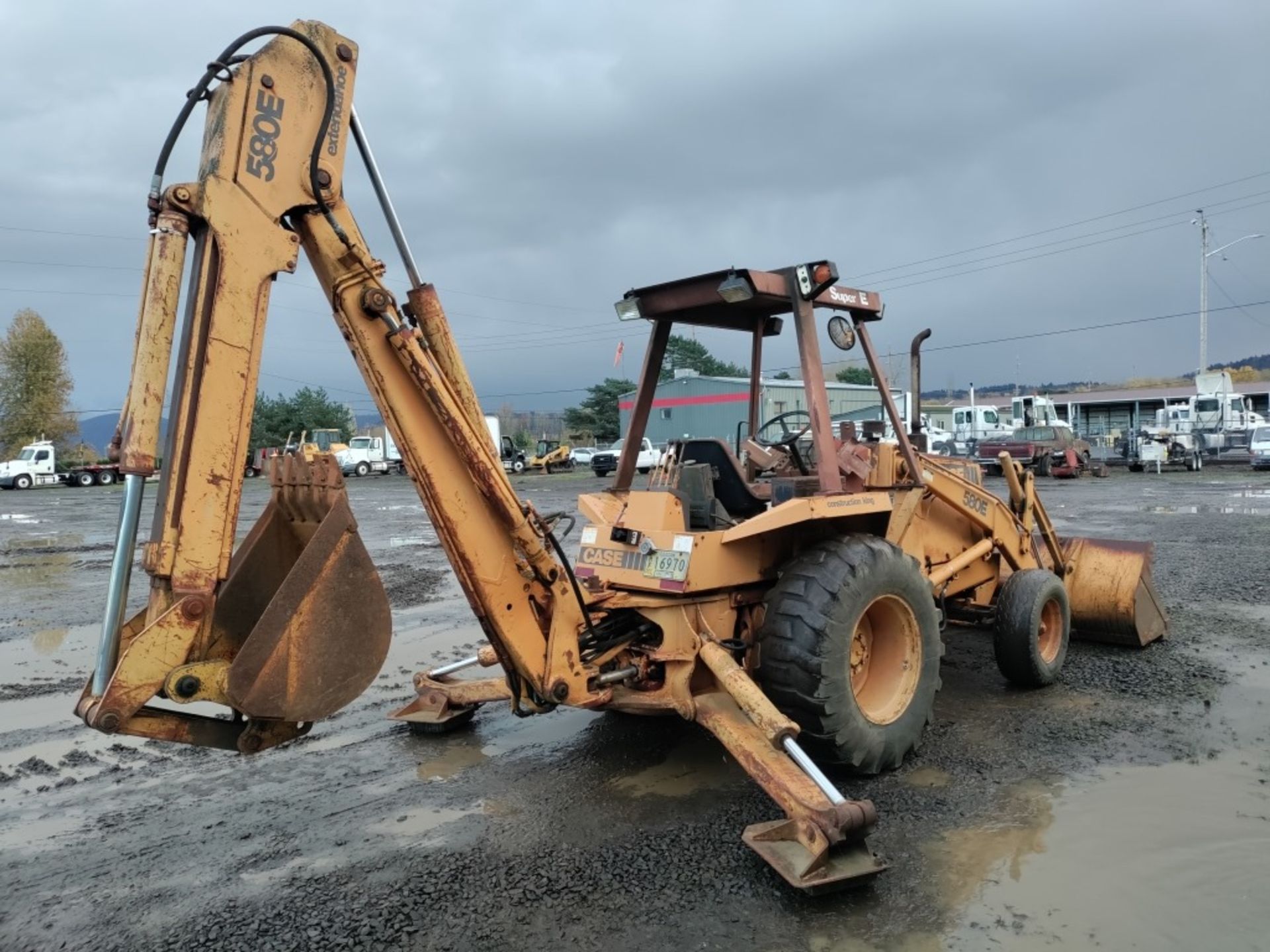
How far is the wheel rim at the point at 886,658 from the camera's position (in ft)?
15.1

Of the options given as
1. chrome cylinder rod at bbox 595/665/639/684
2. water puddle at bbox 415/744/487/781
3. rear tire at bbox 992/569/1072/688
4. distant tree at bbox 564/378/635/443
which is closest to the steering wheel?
rear tire at bbox 992/569/1072/688

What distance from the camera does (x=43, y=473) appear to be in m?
39.6

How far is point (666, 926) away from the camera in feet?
10.4

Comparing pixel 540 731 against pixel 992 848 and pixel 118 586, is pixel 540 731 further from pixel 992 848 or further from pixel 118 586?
pixel 118 586

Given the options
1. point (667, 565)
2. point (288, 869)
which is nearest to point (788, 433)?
point (667, 565)

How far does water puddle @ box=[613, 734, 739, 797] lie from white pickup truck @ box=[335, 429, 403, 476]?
127 ft

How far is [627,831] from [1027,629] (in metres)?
3.04

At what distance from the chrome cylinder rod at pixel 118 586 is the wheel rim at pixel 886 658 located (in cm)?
321

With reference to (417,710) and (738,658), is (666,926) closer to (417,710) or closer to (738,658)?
(738,658)

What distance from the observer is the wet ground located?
3.16m

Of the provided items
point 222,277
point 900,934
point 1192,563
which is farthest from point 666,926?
point 1192,563

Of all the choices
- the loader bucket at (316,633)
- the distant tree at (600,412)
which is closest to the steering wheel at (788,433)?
the loader bucket at (316,633)

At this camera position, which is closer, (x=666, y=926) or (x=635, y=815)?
(x=666, y=926)

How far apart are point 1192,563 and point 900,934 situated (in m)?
9.54
